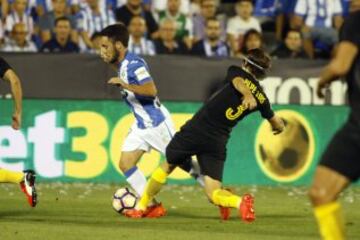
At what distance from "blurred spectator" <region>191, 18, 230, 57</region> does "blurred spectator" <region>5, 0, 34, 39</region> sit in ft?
8.36

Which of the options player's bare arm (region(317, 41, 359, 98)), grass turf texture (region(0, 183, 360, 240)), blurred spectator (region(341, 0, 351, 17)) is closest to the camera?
player's bare arm (region(317, 41, 359, 98))

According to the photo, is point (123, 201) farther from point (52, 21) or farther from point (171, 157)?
point (52, 21)

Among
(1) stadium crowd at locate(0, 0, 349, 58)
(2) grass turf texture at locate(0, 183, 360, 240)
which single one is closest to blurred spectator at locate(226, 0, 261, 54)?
(1) stadium crowd at locate(0, 0, 349, 58)

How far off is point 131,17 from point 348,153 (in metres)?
11.6

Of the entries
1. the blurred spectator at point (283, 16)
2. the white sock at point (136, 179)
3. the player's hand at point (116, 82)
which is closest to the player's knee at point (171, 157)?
the white sock at point (136, 179)

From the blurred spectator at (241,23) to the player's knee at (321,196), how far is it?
11.7 meters

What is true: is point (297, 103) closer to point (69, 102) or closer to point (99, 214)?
point (69, 102)

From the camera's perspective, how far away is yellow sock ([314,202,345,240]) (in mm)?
7855

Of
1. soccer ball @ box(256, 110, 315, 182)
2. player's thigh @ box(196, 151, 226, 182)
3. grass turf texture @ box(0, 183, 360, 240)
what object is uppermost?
player's thigh @ box(196, 151, 226, 182)

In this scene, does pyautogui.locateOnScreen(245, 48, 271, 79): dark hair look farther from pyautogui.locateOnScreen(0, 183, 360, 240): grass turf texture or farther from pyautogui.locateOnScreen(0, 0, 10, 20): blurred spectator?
pyautogui.locateOnScreen(0, 0, 10, 20): blurred spectator

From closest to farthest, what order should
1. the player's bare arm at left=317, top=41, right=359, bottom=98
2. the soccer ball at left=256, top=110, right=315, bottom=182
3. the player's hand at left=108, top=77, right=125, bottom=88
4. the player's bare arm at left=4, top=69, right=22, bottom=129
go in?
the player's bare arm at left=317, top=41, right=359, bottom=98
the player's hand at left=108, top=77, right=125, bottom=88
the player's bare arm at left=4, top=69, right=22, bottom=129
the soccer ball at left=256, top=110, right=315, bottom=182

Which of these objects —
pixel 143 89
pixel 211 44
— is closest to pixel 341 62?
pixel 143 89

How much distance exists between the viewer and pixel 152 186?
12383mm

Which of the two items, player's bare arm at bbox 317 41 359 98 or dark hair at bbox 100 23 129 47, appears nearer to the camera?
player's bare arm at bbox 317 41 359 98
